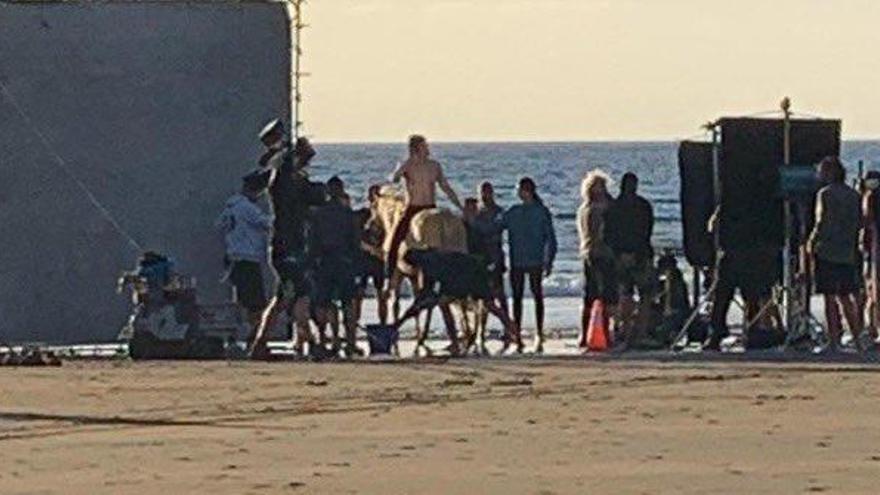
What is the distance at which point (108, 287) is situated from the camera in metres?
26.1

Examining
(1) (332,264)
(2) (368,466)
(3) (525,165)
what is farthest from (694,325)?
(3) (525,165)

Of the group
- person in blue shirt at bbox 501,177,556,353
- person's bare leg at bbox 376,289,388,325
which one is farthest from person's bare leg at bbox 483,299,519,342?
person's bare leg at bbox 376,289,388,325

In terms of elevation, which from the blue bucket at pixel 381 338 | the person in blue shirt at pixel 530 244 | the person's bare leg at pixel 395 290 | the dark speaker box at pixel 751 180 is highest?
the dark speaker box at pixel 751 180

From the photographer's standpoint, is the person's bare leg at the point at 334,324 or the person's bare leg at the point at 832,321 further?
the person's bare leg at the point at 334,324

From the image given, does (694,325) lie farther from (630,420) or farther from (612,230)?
(630,420)

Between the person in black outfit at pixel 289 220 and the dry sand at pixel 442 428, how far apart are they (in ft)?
2.30

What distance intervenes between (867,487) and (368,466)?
249 cm

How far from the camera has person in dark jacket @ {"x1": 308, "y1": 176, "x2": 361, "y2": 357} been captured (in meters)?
24.0

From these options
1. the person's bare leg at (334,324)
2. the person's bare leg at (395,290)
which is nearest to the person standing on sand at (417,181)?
the person's bare leg at (395,290)

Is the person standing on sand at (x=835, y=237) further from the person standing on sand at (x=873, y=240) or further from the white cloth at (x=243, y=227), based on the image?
the white cloth at (x=243, y=227)

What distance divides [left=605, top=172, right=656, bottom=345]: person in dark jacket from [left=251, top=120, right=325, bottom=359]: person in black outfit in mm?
2415

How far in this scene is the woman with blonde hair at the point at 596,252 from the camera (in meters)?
25.1

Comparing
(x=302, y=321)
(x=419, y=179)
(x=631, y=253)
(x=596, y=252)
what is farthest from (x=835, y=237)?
(x=302, y=321)

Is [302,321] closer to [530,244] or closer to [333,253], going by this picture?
[333,253]
